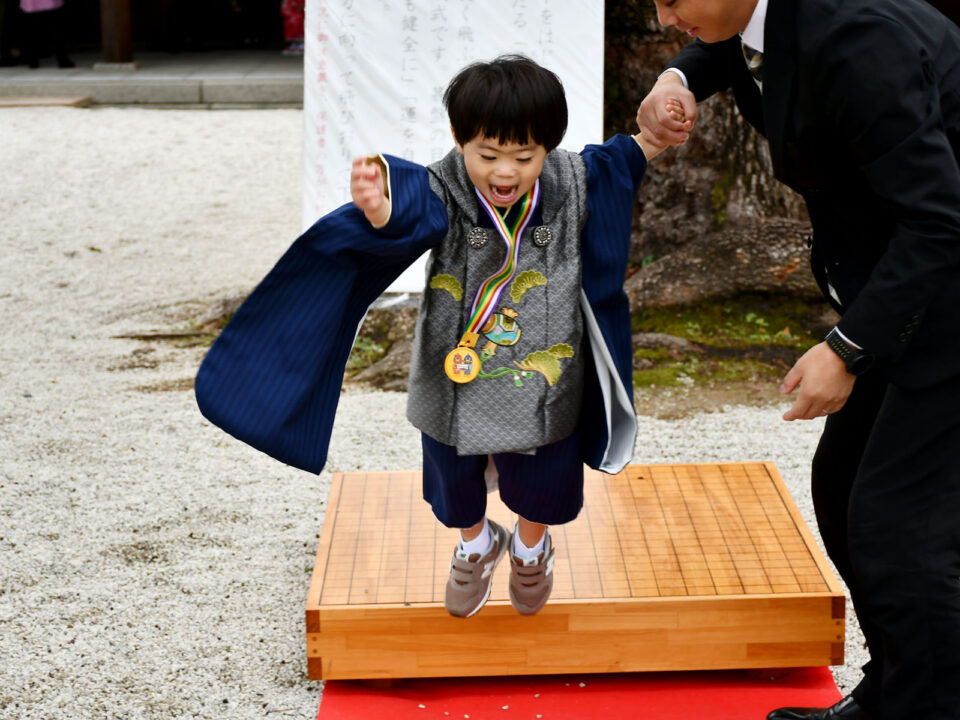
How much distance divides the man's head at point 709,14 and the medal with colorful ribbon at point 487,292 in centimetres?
43

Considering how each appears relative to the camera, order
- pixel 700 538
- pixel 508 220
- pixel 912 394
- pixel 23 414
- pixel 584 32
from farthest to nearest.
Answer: pixel 584 32
pixel 23 414
pixel 700 538
pixel 508 220
pixel 912 394

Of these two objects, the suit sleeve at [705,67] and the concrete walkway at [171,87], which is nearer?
the suit sleeve at [705,67]

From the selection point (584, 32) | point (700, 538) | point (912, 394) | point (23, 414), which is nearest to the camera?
point (912, 394)

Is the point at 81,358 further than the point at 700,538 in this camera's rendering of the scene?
Yes

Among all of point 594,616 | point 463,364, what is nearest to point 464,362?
point 463,364

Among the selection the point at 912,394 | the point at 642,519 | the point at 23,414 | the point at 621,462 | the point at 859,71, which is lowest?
the point at 23,414

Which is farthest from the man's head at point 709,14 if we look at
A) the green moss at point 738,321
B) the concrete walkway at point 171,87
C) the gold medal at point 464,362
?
the concrete walkway at point 171,87

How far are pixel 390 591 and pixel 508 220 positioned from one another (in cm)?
95

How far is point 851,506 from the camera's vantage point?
2.03m

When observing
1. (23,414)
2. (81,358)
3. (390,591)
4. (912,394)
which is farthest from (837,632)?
(81,358)

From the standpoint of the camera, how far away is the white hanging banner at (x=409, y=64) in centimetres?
526

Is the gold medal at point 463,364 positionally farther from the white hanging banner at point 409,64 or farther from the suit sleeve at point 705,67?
the white hanging banner at point 409,64

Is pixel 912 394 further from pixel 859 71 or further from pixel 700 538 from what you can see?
pixel 700 538

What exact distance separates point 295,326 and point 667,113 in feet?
2.74
